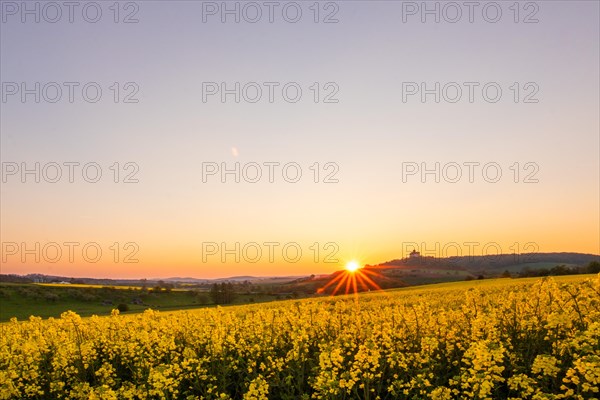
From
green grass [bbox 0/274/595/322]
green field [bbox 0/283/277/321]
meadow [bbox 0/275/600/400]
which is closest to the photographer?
meadow [bbox 0/275/600/400]

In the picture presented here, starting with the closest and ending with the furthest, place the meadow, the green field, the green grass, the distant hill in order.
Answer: the meadow → the green grass → the green field → the distant hill

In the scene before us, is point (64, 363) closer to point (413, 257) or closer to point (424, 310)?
point (424, 310)

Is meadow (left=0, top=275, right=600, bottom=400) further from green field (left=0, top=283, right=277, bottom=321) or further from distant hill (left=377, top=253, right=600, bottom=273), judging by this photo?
distant hill (left=377, top=253, right=600, bottom=273)

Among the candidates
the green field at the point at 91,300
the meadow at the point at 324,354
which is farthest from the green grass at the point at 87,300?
the meadow at the point at 324,354

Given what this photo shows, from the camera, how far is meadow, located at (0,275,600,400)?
753 cm

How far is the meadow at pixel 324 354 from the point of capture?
753 cm

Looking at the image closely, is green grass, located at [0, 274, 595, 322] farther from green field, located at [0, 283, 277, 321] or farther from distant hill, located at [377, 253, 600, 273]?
distant hill, located at [377, 253, 600, 273]

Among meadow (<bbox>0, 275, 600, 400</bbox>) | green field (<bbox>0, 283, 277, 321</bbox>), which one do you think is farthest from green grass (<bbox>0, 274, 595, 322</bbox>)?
meadow (<bbox>0, 275, 600, 400</bbox>)

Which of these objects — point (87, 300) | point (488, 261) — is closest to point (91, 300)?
point (87, 300)

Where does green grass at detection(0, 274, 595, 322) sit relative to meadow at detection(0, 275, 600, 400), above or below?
below

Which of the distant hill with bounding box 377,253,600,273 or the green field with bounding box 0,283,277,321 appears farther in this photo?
the distant hill with bounding box 377,253,600,273

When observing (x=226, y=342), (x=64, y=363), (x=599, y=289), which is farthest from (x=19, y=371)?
(x=599, y=289)

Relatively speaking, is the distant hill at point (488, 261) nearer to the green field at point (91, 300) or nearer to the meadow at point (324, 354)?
the green field at point (91, 300)

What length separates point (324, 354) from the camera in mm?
7426
